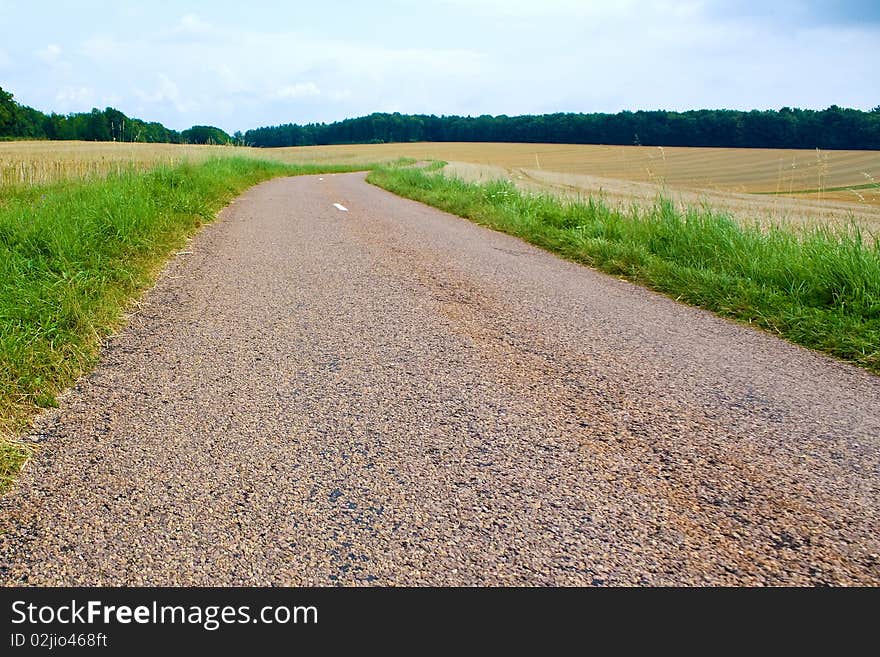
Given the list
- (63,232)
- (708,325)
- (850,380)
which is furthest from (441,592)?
(63,232)

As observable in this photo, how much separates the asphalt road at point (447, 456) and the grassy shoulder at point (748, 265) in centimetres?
39

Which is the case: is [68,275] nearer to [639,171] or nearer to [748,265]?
[748,265]

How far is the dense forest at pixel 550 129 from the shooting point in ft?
199

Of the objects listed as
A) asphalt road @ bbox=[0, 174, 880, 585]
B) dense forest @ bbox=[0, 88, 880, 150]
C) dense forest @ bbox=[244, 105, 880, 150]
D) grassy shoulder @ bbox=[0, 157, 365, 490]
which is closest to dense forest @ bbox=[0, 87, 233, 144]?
dense forest @ bbox=[0, 88, 880, 150]

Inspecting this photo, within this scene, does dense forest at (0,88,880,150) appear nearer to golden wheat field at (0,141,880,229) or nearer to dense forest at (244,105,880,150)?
dense forest at (244,105,880,150)

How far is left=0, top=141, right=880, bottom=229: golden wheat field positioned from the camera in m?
20.8

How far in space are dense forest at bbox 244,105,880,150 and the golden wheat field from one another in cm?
456

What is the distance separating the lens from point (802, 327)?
504cm

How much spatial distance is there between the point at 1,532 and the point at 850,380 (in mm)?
4405

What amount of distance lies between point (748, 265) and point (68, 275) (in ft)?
20.2

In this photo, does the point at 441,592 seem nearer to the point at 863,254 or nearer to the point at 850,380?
the point at 850,380

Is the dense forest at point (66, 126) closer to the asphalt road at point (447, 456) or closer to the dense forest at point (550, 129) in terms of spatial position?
the dense forest at point (550, 129)

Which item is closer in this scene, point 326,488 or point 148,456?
point 326,488

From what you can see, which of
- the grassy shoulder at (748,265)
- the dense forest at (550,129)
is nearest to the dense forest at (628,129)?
the dense forest at (550,129)
